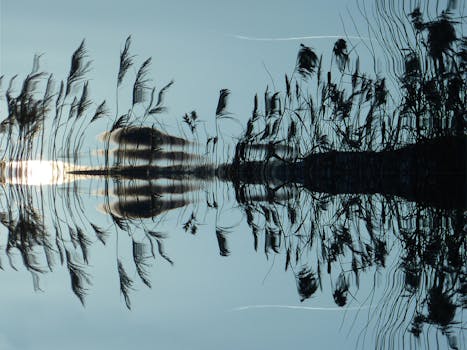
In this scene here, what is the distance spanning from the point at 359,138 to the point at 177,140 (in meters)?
3.69

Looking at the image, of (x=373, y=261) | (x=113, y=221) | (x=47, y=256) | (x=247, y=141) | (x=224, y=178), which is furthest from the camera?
(x=224, y=178)

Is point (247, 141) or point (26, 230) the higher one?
point (247, 141)

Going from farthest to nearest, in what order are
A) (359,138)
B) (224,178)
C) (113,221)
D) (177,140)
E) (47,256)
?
1. (224,178)
2. (177,140)
3. (359,138)
4. (113,221)
5. (47,256)

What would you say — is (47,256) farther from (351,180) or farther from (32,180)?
(32,180)

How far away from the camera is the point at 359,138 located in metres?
8.46

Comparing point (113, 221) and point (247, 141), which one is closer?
point (113, 221)

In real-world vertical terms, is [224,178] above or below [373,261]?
above

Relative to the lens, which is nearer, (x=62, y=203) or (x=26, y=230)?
(x=26, y=230)

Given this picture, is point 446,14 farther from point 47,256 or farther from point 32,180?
point 32,180

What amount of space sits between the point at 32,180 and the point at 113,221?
571cm

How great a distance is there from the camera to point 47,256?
6.18 metres

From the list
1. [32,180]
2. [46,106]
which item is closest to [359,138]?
[46,106]

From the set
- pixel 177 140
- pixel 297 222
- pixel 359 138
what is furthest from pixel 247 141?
pixel 297 222

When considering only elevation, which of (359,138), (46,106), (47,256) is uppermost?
(46,106)
